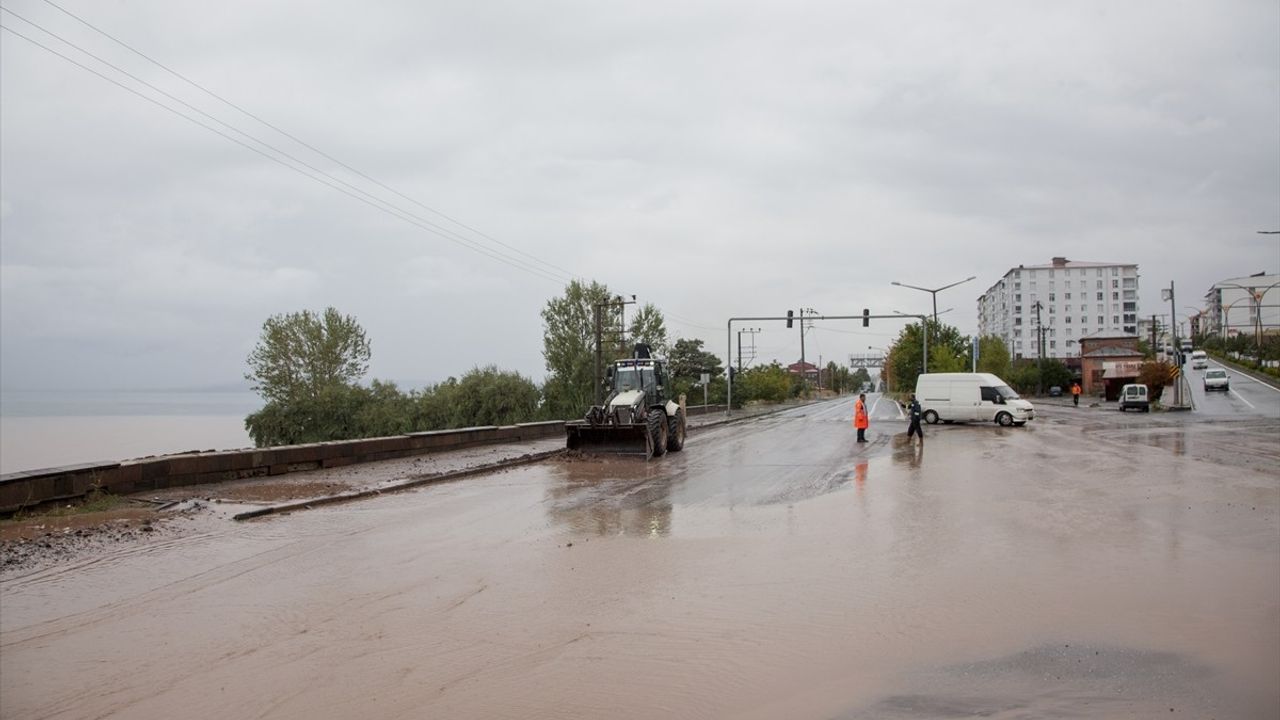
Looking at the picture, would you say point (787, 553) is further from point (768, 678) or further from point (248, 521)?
point (248, 521)

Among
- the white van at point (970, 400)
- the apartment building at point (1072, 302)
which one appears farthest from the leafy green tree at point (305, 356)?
the apartment building at point (1072, 302)

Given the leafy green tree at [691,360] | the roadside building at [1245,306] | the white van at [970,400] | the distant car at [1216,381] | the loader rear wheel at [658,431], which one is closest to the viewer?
the loader rear wheel at [658,431]

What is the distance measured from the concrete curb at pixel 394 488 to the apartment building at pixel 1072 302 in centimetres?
12397

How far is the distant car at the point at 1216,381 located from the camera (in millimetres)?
58750

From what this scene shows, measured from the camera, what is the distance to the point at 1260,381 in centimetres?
6456

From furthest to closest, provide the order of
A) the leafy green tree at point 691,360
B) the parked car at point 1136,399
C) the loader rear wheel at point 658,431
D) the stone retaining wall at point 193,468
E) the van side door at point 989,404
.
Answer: the leafy green tree at point 691,360
the parked car at point 1136,399
the van side door at point 989,404
the loader rear wheel at point 658,431
the stone retaining wall at point 193,468

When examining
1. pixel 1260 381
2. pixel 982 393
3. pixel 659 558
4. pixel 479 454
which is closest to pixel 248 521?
pixel 659 558

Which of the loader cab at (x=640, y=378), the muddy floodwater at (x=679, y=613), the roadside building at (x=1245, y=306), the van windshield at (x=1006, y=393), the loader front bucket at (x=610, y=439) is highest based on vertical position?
the roadside building at (x=1245, y=306)

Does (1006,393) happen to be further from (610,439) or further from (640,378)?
(610,439)

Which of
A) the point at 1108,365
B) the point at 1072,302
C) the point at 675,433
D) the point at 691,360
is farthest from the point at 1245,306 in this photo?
the point at 675,433

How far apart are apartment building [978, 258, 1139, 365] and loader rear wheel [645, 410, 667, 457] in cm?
12048

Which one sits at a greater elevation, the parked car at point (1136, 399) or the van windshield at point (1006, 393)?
the van windshield at point (1006, 393)

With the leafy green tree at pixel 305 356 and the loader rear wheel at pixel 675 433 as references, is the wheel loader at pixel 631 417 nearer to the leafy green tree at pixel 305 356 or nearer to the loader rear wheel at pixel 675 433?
the loader rear wheel at pixel 675 433

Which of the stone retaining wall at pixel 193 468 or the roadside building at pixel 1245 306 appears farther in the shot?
the roadside building at pixel 1245 306
